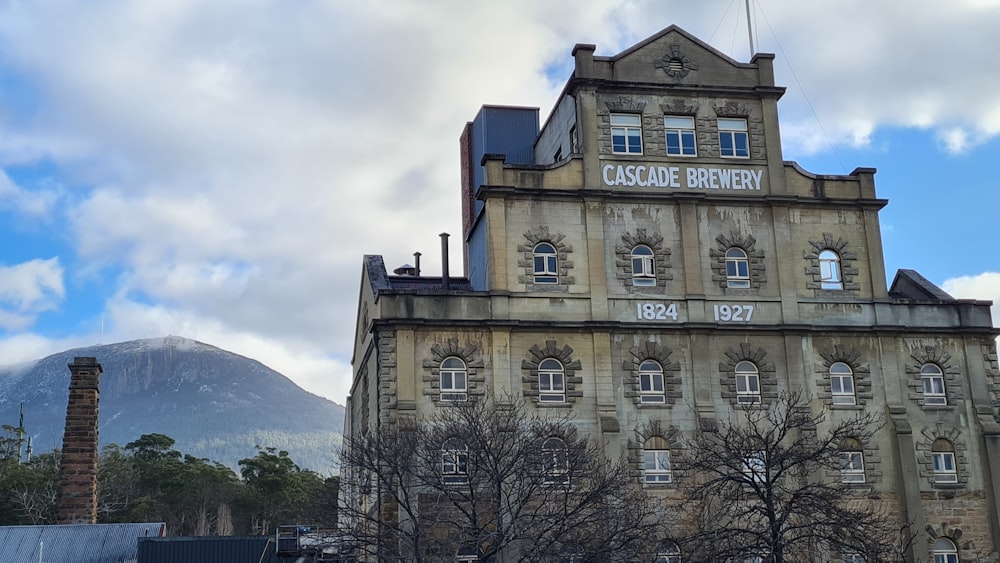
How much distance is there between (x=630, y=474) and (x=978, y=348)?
15.3m

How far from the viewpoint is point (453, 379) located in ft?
126

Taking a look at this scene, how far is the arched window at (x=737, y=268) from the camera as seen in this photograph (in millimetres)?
41094

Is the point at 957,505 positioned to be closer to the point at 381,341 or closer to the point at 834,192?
the point at 834,192

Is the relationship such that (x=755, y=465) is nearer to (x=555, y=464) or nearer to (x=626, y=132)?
(x=555, y=464)

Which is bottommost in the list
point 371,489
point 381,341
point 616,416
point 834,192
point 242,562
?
point 242,562

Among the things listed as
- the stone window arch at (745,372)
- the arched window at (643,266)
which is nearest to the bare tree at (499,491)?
the stone window arch at (745,372)

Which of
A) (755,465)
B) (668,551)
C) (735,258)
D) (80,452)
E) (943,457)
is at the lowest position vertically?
(668,551)

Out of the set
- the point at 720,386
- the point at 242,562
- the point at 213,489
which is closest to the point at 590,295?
the point at 720,386

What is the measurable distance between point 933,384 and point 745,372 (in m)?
7.41

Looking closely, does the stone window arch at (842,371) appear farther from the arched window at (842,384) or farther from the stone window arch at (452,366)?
the stone window arch at (452,366)

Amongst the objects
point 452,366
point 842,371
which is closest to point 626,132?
point 452,366

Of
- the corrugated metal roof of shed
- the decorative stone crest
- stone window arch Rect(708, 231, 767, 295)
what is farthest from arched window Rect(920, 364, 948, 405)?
the corrugated metal roof of shed

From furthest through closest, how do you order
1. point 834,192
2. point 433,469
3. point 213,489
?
point 213,489 → point 834,192 → point 433,469

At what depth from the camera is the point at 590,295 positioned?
130 ft
